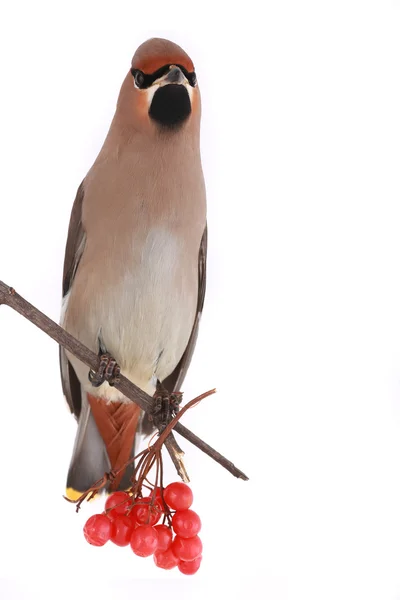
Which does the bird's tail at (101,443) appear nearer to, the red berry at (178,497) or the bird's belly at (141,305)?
the bird's belly at (141,305)

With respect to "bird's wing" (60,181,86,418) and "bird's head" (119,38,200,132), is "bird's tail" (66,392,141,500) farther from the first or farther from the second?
"bird's head" (119,38,200,132)

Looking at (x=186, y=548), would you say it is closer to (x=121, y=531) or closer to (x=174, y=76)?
(x=121, y=531)

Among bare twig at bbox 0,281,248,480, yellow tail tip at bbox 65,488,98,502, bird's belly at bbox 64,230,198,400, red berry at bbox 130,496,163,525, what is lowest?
red berry at bbox 130,496,163,525

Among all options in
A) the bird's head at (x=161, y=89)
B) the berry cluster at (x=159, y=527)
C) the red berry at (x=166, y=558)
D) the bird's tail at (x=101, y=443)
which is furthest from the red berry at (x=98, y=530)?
the bird's head at (x=161, y=89)

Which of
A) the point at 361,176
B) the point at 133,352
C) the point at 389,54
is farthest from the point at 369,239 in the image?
the point at 133,352

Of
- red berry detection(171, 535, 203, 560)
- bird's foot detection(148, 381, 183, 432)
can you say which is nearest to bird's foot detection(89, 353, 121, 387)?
bird's foot detection(148, 381, 183, 432)

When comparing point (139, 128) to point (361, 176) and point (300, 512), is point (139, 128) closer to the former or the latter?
point (361, 176)
